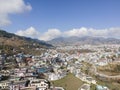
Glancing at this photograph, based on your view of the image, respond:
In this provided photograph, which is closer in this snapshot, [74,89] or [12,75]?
[74,89]

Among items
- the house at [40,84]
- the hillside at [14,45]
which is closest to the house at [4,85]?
the house at [40,84]

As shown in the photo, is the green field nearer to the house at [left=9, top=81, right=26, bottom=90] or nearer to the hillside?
the house at [left=9, top=81, right=26, bottom=90]

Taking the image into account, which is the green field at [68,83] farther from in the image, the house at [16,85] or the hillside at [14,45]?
the hillside at [14,45]

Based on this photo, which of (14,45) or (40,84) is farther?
(14,45)

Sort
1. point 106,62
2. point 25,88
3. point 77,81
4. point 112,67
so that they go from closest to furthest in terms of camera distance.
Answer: point 25,88 → point 77,81 → point 112,67 → point 106,62

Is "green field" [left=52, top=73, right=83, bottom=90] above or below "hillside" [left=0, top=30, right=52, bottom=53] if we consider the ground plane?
below

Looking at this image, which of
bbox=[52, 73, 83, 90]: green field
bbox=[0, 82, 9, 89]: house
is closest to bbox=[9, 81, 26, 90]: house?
bbox=[0, 82, 9, 89]: house

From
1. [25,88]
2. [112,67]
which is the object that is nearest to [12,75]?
[25,88]

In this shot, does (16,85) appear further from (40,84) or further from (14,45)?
(14,45)

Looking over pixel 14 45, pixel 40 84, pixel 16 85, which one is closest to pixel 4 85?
pixel 16 85

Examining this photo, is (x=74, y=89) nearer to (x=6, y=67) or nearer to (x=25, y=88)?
(x=25, y=88)

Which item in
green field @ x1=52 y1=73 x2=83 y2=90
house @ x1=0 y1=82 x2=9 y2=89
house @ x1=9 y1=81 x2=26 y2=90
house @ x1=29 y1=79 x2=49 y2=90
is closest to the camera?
house @ x1=9 y1=81 x2=26 y2=90
